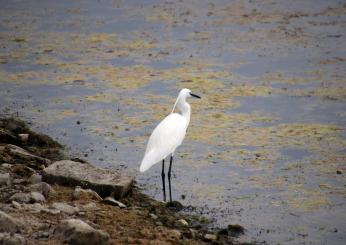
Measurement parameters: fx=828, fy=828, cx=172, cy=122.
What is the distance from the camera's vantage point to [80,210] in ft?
21.4

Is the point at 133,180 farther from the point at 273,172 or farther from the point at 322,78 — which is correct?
the point at 322,78

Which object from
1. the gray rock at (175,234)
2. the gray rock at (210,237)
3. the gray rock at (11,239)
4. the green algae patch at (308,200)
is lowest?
the green algae patch at (308,200)

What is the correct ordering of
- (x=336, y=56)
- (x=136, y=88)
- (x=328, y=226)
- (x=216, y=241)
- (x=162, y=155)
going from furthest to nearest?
(x=336, y=56) < (x=136, y=88) < (x=162, y=155) < (x=328, y=226) < (x=216, y=241)

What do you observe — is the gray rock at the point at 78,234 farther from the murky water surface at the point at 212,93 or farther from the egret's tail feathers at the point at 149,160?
the egret's tail feathers at the point at 149,160

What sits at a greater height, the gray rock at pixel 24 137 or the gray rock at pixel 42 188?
the gray rock at pixel 42 188

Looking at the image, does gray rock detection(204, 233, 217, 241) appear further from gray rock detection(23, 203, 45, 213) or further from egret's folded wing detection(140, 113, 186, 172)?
egret's folded wing detection(140, 113, 186, 172)

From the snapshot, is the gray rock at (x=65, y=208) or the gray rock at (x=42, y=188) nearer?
the gray rock at (x=65, y=208)

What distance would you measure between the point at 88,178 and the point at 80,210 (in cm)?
90

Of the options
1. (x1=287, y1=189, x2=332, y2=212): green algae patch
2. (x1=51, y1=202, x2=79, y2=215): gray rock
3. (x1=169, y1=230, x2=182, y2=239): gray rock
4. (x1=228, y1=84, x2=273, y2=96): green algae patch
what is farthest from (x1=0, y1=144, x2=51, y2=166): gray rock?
(x1=228, y1=84, x2=273, y2=96): green algae patch

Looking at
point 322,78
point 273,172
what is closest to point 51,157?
point 273,172

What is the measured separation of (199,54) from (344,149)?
14.9 feet

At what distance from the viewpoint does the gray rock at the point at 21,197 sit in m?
6.44

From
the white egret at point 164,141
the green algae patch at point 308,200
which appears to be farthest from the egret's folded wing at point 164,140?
the green algae patch at point 308,200

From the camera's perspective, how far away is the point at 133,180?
8039 millimetres
